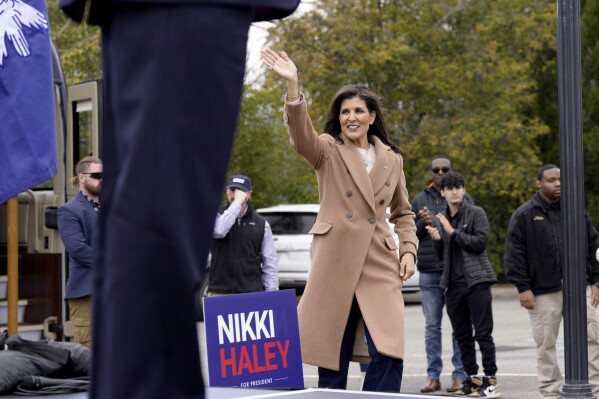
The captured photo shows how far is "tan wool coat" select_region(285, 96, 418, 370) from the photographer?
6.81 m

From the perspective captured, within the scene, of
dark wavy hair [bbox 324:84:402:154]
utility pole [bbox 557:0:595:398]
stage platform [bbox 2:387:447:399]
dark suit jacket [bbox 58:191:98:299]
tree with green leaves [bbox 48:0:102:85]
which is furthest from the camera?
tree with green leaves [bbox 48:0:102:85]

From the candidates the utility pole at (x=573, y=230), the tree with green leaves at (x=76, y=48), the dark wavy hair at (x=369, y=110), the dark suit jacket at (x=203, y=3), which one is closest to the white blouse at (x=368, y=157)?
the dark wavy hair at (x=369, y=110)

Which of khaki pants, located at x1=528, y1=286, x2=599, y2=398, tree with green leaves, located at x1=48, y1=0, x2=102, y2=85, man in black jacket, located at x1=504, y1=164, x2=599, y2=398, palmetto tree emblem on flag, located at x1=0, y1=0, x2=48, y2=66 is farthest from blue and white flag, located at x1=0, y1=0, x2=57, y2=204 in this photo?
tree with green leaves, located at x1=48, y1=0, x2=102, y2=85

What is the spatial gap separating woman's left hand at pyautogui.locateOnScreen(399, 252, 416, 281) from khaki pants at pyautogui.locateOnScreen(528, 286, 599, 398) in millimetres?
3543

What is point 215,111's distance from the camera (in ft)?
6.32

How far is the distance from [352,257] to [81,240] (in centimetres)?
360

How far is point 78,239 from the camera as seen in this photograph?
32.4 feet

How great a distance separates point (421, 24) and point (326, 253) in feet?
75.2

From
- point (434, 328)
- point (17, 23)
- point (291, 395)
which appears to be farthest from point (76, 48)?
point (291, 395)

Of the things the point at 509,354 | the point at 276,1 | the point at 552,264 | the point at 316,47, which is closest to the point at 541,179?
the point at 552,264

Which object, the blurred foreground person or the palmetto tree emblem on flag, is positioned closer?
the blurred foreground person

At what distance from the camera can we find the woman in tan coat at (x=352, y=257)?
6773mm

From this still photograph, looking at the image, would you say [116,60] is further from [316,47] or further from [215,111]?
[316,47]

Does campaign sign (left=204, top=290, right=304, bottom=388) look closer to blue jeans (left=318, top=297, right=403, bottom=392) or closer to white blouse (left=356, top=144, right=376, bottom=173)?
blue jeans (left=318, top=297, right=403, bottom=392)
